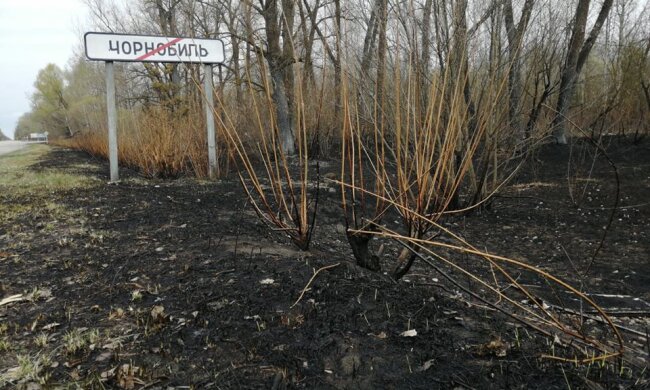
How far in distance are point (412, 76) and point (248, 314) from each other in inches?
86.4

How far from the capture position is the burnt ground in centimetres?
175

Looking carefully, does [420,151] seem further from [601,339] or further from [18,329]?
[18,329]

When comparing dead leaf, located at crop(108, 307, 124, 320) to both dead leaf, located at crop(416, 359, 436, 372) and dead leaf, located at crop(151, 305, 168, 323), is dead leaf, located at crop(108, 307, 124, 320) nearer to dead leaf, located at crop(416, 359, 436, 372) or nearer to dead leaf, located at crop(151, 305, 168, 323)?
dead leaf, located at crop(151, 305, 168, 323)

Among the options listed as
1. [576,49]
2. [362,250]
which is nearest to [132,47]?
[362,250]

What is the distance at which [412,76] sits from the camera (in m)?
3.52

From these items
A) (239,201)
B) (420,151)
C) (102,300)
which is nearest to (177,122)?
(239,201)

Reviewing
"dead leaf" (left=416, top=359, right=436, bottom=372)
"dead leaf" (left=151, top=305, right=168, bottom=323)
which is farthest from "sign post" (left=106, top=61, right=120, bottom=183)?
"dead leaf" (left=416, top=359, right=436, bottom=372)

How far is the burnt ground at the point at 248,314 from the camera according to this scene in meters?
1.75

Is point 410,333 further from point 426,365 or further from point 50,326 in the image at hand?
point 50,326

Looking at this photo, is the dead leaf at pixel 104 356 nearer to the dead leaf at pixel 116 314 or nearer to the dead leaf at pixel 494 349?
the dead leaf at pixel 116 314

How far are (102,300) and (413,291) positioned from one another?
166 centimetres

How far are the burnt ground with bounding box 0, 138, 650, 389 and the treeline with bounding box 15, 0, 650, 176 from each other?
89 centimetres

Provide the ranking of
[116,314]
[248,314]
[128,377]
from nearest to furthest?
[128,377]
[248,314]
[116,314]

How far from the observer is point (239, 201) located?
527 cm
